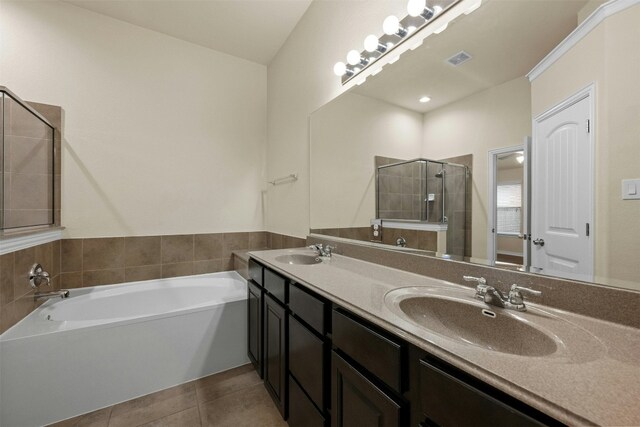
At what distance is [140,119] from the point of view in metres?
2.47

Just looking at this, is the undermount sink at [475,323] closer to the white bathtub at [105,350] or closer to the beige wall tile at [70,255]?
the white bathtub at [105,350]

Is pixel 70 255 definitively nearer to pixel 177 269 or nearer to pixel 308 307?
pixel 177 269

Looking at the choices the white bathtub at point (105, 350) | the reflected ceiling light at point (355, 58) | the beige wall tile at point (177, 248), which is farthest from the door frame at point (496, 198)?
the beige wall tile at point (177, 248)

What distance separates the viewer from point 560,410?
1.40 ft

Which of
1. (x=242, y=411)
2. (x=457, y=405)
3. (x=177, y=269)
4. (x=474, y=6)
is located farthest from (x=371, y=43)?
(x=177, y=269)

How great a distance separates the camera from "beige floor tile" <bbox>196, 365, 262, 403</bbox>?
5.77 ft

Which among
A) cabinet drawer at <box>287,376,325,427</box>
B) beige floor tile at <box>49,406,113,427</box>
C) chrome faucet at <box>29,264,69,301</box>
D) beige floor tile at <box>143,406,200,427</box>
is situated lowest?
beige floor tile at <box>49,406,113,427</box>

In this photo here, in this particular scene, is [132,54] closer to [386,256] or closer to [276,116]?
[276,116]

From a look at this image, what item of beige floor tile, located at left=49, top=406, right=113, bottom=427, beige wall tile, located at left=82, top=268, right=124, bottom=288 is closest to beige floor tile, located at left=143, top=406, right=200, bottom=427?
beige floor tile, located at left=49, top=406, right=113, bottom=427

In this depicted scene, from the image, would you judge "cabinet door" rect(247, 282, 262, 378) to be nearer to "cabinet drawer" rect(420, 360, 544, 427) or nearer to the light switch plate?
"cabinet drawer" rect(420, 360, 544, 427)

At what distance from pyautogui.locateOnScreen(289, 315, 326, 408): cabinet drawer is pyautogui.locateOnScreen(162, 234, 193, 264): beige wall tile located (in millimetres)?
1788

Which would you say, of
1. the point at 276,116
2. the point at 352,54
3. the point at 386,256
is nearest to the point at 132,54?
the point at 276,116

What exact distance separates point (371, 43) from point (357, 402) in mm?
1792

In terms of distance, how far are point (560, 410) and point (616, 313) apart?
521 mm
